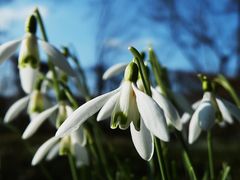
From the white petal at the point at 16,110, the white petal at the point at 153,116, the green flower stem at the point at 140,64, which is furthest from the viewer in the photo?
the white petal at the point at 16,110

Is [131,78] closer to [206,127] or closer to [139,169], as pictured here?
[206,127]

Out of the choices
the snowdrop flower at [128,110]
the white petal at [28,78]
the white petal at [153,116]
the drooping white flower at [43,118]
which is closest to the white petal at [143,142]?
the snowdrop flower at [128,110]

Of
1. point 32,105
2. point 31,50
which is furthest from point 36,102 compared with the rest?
point 31,50

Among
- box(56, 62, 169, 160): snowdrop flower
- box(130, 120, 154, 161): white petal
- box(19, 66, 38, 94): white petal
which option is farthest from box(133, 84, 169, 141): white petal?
box(19, 66, 38, 94): white petal

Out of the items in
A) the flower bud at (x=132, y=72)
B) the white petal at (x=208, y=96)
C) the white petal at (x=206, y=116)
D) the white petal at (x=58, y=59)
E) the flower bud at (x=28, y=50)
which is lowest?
the white petal at (x=206, y=116)

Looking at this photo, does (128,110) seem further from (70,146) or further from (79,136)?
(70,146)

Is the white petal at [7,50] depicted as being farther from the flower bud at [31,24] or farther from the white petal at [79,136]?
the white petal at [79,136]

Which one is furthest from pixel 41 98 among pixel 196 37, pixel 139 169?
pixel 196 37
